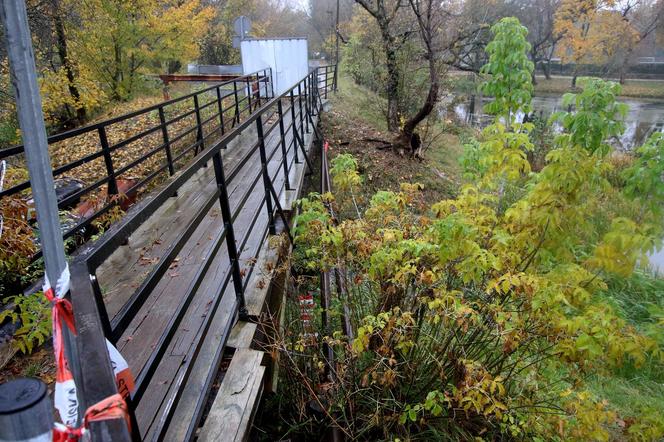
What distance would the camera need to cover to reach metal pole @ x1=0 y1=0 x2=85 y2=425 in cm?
103

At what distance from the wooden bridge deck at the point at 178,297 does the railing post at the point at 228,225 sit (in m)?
0.09

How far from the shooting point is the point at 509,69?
377 centimetres

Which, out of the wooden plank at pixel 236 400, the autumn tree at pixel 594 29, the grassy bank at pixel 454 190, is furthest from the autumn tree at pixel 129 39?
the autumn tree at pixel 594 29

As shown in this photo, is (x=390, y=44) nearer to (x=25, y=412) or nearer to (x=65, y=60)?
(x=65, y=60)

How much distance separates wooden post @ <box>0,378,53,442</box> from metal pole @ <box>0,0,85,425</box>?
282mm

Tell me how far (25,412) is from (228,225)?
6.91 feet

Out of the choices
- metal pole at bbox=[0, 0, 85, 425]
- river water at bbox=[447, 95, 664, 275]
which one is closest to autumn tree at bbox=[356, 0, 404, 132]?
river water at bbox=[447, 95, 664, 275]

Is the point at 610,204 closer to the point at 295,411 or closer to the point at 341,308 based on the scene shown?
the point at 341,308

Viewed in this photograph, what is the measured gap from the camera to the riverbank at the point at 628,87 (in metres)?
36.0

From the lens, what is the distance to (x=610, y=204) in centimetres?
933

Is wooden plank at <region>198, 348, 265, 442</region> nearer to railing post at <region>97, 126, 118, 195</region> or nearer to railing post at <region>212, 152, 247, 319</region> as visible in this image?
railing post at <region>212, 152, 247, 319</region>

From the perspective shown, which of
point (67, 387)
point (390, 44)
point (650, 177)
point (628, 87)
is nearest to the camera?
point (67, 387)

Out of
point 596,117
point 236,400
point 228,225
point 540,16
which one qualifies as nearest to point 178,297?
point 228,225

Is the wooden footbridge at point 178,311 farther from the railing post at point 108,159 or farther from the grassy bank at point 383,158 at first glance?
the grassy bank at point 383,158
